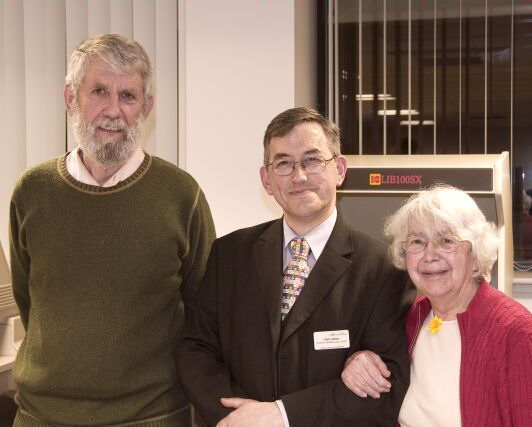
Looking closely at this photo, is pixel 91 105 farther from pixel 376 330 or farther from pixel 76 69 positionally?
pixel 376 330

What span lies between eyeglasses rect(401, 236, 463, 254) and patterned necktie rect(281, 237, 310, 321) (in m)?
0.28

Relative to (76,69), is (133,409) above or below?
below

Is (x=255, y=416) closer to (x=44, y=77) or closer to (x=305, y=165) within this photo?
(x=305, y=165)

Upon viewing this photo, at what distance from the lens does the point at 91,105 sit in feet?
6.11

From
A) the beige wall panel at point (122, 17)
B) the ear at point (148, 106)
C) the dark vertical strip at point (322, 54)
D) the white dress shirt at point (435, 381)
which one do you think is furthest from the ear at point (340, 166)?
the beige wall panel at point (122, 17)

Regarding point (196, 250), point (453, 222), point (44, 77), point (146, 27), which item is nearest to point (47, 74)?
point (44, 77)

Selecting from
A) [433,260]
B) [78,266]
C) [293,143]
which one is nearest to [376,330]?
[433,260]

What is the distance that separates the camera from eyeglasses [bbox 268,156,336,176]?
69.1 inches

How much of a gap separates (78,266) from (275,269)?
534 millimetres

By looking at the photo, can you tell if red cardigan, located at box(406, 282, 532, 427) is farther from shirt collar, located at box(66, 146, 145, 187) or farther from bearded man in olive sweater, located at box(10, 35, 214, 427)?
shirt collar, located at box(66, 146, 145, 187)

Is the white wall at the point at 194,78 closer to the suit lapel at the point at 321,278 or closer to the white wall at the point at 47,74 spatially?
the white wall at the point at 47,74

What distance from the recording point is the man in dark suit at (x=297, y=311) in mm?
1652

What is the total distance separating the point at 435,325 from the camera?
1.68 metres

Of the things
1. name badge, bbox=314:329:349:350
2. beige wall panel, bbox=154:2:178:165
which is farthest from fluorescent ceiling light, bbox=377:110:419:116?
name badge, bbox=314:329:349:350
